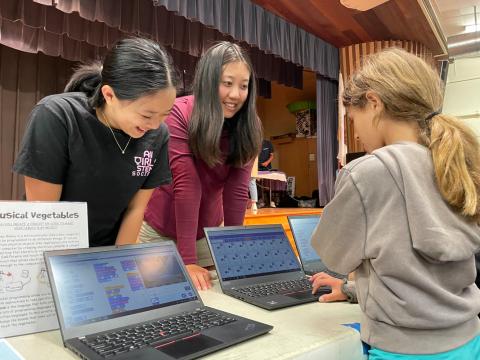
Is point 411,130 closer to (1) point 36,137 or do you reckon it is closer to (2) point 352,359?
(2) point 352,359

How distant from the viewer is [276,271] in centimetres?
96

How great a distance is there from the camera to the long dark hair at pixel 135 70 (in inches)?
32.8

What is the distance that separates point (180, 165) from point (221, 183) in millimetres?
160

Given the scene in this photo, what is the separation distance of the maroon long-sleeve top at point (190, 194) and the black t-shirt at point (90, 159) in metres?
0.05

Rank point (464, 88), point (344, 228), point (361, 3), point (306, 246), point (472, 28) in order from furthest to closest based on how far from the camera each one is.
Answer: point (464, 88) < point (472, 28) < point (361, 3) < point (306, 246) < point (344, 228)

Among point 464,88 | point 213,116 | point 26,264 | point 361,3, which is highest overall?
point 361,3

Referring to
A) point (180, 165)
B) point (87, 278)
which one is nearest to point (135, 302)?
point (87, 278)

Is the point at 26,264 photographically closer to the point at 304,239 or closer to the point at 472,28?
the point at 304,239

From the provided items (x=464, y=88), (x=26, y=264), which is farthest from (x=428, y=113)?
(x=464, y=88)

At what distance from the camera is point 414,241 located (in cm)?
59

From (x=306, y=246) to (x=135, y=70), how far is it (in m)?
0.62

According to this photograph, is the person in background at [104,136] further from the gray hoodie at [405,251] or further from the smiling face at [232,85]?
the gray hoodie at [405,251]

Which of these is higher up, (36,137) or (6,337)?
(36,137)

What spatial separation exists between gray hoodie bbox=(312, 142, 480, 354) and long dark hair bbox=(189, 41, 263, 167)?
1.52 ft
